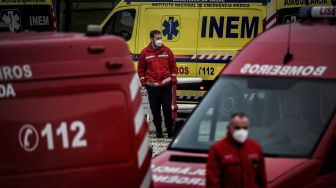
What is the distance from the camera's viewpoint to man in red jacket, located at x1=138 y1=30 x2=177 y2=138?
726 inches

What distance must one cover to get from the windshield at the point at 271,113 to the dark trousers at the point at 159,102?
334 inches

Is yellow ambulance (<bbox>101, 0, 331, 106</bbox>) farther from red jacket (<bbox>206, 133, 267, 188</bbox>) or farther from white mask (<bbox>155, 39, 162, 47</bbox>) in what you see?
red jacket (<bbox>206, 133, 267, 188</bbox>)

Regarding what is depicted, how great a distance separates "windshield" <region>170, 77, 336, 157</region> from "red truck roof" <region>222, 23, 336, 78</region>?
0.22 feet

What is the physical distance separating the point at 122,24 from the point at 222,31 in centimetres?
175

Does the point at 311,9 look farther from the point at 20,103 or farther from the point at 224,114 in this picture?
the point at 20,103

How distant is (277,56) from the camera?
9883mm

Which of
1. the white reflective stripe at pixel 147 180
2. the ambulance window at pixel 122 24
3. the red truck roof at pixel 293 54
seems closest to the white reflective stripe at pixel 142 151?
the white reflective stripe at pixel 147 180

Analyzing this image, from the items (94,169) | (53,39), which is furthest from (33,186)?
(53,39)

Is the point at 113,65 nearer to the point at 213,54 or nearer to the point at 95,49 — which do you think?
the point at 95,49

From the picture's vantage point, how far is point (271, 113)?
31.9ft

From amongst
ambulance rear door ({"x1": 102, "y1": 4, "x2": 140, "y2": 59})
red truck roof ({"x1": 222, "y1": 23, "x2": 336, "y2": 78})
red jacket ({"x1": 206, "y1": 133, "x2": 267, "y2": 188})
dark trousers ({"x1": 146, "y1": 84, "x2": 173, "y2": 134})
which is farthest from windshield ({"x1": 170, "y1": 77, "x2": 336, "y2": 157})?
ambulance rear door ({"x1": 102, "y1": 4, "x2": 140, "y2": 59})

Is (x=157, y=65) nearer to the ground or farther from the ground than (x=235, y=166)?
nearer to the ground

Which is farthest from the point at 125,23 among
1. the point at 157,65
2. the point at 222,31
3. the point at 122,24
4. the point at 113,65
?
the point at 113,65

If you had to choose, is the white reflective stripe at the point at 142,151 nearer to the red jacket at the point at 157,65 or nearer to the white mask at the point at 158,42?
the white mask at the point at 158,42
